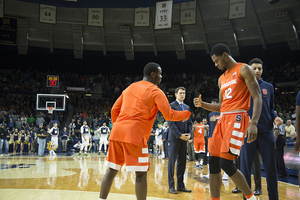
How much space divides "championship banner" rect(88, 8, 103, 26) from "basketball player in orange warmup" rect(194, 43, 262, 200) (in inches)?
680

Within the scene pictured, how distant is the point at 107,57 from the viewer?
89.7ft

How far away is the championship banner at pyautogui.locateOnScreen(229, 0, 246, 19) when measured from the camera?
1630cm

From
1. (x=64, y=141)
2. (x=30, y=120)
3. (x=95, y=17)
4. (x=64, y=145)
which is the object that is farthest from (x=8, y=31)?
→ (x=64, y=145)

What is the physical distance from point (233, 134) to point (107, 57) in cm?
2570

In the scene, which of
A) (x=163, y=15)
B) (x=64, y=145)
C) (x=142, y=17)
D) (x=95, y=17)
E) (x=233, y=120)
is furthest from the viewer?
(x=95, y=17)

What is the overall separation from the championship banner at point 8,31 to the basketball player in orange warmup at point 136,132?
1906 centimetres

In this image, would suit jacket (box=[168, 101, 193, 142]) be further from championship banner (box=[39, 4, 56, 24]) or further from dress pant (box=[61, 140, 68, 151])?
championship banner (box=[39, 4, 56, 24])

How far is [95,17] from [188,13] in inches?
277

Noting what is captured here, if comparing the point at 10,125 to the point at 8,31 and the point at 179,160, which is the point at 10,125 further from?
the point at 179,160

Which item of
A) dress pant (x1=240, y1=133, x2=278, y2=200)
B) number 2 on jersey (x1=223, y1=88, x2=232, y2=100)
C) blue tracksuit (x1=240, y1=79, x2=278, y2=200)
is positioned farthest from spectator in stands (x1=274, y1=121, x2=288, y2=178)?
number 2 on jersey (x1=223, y1=88, x2=232, y2=100)

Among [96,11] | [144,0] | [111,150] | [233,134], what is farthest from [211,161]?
[96,11]

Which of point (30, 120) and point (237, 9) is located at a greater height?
point (237, 9)

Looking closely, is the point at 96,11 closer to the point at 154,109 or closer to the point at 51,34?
the point at 51,34

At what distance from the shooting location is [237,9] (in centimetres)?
1652
